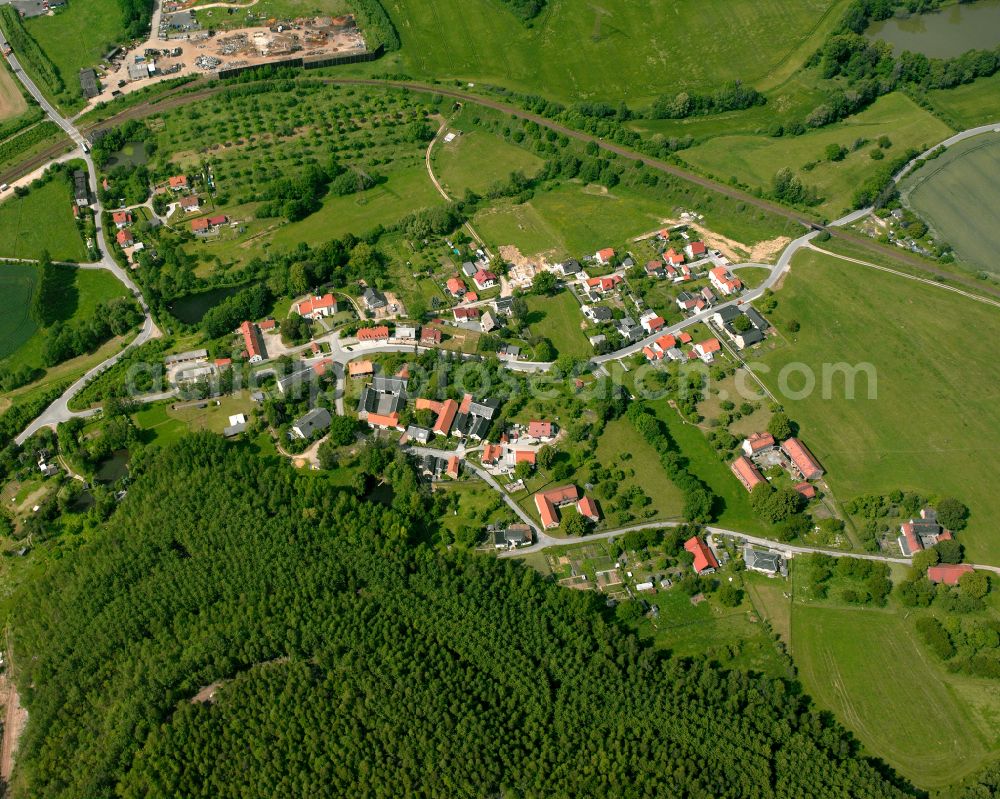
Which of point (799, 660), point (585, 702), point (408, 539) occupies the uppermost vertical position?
point (408, 539)

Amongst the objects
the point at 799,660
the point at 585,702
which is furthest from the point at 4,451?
the point at 799,660

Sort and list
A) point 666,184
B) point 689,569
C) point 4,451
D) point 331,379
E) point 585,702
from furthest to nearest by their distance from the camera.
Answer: point 666,184, point 331,379, point 4,451, point 689,569, point 585,702

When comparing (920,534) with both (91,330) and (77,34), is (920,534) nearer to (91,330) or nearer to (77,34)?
(91,330)

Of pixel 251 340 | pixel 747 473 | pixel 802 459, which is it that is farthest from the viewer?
pixel 251 340

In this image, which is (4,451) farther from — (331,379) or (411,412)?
(411,412)

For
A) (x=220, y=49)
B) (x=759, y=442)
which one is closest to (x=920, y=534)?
(x=759, y=442)

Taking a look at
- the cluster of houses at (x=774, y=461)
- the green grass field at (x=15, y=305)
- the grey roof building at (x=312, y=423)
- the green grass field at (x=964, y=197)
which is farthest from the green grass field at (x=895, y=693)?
the green grass field at (x=15, y=305)
